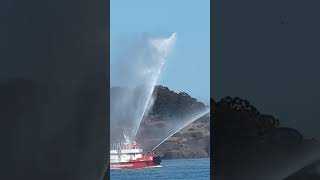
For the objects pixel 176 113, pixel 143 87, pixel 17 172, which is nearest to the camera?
pixel 17 172

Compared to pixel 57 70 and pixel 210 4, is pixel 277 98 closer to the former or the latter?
pixel 210 4

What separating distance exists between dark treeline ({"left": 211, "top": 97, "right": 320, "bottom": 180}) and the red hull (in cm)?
1374

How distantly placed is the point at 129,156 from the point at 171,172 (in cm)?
152

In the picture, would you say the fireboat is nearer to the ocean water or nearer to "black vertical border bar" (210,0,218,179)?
the ocean water

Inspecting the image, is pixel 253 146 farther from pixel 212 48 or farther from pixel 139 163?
pixel 139 163

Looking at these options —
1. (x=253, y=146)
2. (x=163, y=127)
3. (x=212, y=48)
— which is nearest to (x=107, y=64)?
(x=212, y=48)

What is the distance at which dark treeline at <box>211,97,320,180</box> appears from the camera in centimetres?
616

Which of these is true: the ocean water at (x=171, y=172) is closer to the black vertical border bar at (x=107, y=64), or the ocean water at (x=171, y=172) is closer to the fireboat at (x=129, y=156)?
the fireboat at (x=129, y=156)

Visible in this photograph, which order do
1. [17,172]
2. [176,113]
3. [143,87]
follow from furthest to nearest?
[176,113] → [143,87] → [17,172]

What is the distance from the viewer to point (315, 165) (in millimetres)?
6184

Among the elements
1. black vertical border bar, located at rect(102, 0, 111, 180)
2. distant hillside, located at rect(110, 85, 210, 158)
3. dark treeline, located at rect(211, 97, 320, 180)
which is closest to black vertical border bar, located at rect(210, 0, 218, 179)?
dark treeline, located at rect(211, 97, 320, 180)

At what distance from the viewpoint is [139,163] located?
20.8 metres

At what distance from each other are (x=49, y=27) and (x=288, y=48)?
2.03 metres

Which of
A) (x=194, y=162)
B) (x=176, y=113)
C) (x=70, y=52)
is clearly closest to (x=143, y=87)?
(x=176, y=113)
